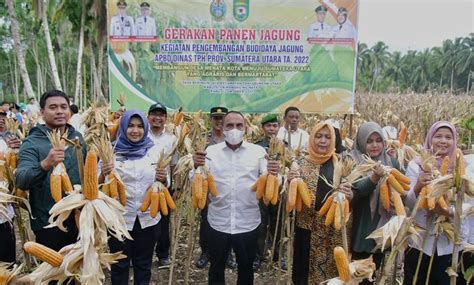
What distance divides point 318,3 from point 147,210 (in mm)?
4229

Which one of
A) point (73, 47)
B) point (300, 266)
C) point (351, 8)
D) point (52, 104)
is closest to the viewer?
point (52, 104)

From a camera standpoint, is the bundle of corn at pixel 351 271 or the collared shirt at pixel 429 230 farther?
the collared shirt at pixel 429 230

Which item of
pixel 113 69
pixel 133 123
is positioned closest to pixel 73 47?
pixel 113 69

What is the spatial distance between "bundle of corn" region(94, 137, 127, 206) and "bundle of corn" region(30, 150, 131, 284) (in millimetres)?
947

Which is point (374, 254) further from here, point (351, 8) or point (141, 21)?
point (141, 21)

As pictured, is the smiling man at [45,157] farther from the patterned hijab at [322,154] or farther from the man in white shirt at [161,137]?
the patterned hijab at [322,154]

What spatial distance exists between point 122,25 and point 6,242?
11.7 feet

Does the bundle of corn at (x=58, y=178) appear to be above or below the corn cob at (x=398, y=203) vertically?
above

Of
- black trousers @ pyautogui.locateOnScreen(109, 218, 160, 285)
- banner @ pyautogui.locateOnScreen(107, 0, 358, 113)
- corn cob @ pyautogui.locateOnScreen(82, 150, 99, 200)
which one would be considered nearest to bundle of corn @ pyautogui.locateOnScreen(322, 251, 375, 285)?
corn cob @ pyautogui.locateOnScreen(82, 150, 99, 200)

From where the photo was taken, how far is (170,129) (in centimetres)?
537

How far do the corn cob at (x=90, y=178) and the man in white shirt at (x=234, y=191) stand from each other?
5.76 ft

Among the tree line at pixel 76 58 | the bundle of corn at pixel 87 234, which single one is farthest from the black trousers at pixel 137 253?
the tree line at pixel 76 58

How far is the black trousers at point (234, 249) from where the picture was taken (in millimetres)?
3721

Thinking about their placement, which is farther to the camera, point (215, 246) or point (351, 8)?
point (351, 8)
